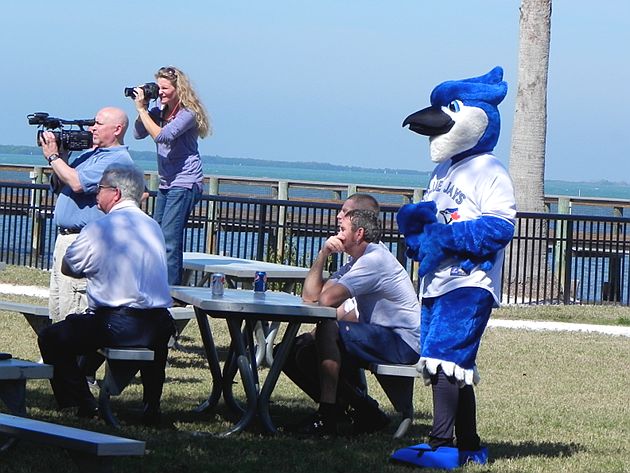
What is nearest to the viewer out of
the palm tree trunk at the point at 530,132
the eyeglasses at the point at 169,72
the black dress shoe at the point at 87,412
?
the black dress shoe at the point at 87,412

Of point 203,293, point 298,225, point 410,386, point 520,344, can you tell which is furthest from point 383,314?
point 298,225

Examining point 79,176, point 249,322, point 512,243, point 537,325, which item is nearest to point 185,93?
Answer: point 79,176

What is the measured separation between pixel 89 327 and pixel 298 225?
9517mm

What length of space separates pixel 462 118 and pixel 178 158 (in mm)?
3759

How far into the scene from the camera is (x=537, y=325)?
48.3 feet

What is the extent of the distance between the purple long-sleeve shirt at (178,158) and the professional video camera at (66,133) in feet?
3.43

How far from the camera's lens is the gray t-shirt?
7.78 meters

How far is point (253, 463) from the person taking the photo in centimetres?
679

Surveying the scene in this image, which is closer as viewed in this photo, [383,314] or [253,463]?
[253,463]

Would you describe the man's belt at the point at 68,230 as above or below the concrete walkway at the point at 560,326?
above

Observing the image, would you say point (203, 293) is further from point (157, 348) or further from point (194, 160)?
point (194, 160)

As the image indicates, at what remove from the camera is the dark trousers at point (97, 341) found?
24.6 feet

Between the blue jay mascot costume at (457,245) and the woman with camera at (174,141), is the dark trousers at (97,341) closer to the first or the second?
the blue jay mascot costume at (457,245)

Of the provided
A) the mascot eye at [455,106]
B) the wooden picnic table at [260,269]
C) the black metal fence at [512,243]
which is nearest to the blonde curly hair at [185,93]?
the wooden picnic table at [260,269]
